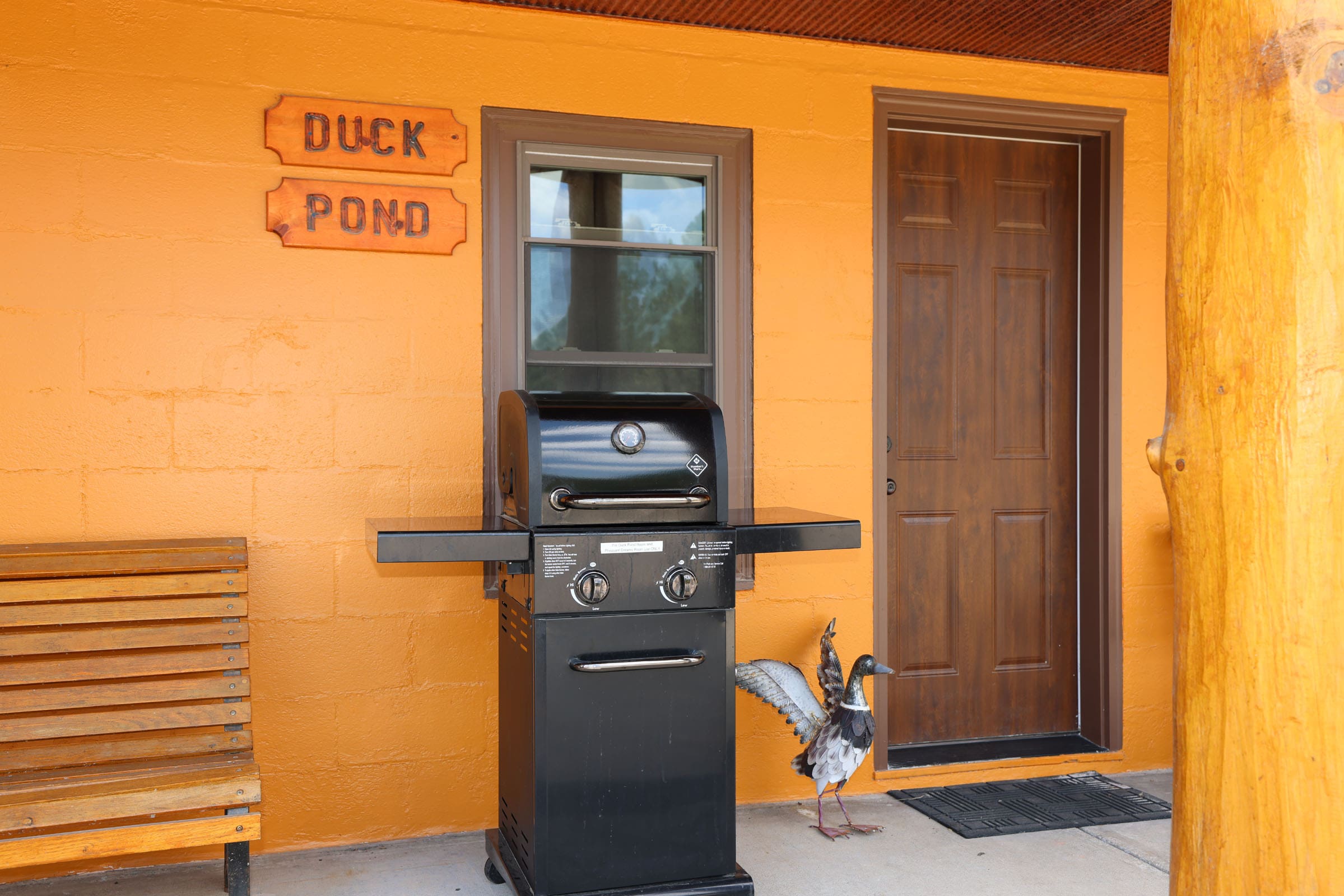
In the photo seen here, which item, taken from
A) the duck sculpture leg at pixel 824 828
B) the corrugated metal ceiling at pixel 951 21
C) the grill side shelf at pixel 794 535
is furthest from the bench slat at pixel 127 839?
the corrugated metal ceiling at pixel 951 21

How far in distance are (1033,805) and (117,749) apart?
2767mm

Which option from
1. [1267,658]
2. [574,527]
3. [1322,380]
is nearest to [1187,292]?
[1322,380]

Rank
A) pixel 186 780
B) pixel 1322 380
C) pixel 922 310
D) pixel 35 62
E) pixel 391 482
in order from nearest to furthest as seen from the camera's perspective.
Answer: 1. pixel 1322 380
2. pixel 186 780
3. pixel 35 62
4. pixel 391 482
5. pixel 922 310

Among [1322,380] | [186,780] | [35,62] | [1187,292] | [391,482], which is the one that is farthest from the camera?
[391,482]

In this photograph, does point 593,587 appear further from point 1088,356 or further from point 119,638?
point 1088,356

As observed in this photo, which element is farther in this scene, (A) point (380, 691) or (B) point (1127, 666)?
(B) point (1127, 666)

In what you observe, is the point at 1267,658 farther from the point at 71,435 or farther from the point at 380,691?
the point at 71,435

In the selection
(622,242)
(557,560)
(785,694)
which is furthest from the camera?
(622,242)

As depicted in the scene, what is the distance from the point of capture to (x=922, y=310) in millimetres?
3906

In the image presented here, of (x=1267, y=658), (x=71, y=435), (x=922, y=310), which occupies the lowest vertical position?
(x=1267, y=658)

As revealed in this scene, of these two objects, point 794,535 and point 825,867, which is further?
point 825,867

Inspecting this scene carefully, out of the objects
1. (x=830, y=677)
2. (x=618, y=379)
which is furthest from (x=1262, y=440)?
(x=618, y=379)

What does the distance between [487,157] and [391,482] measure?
1.04 meters

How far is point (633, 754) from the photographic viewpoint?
8.45 ft
